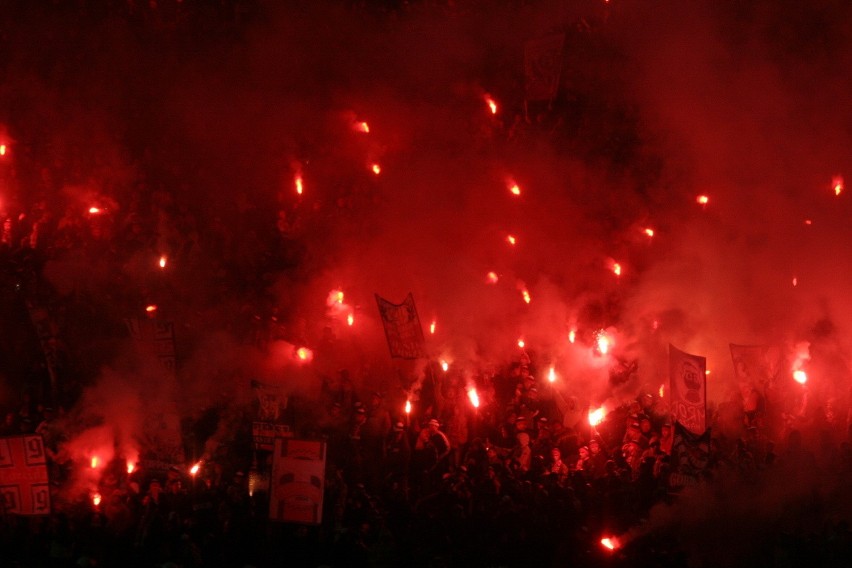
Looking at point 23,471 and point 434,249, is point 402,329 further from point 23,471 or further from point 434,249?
point 23,471

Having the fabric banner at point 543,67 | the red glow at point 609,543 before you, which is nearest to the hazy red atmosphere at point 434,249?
the fabric banner at point 543,67

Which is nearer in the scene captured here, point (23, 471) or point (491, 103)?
point (23, 471)

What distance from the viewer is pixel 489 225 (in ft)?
37.4

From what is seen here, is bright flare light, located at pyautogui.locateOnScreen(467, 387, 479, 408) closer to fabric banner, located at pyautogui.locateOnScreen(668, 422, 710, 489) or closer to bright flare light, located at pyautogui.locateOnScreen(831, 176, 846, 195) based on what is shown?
Result: fabric banner, located at pyautogui.locateOnScreen(668, 422, 710, 489)

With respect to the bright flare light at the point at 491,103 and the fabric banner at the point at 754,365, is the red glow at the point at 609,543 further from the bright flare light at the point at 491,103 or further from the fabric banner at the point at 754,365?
the bright flare light at the point at 491,103

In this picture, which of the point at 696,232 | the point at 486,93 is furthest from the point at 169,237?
the point at 696,232

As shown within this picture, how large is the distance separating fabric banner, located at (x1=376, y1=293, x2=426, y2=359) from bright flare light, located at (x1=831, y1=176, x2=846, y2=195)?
20.3 feet

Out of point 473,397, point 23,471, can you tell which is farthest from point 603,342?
point 23,471

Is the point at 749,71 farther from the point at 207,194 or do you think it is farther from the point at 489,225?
the point at 207,194

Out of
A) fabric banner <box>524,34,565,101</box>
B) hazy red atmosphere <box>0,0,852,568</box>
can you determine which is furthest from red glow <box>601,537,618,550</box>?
fabric banner <box>524,34,565,101</box>

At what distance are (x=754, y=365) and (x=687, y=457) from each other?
75.4 inches

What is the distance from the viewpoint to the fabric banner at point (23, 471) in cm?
643

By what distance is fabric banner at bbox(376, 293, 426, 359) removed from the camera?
820cm

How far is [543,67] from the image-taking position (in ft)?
37.5
